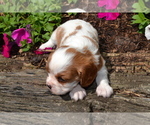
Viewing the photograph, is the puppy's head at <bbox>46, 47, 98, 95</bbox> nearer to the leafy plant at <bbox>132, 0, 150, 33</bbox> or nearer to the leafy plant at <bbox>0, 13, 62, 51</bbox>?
the leafy plant at <bbox>0, 13, 62, 51</bbox>

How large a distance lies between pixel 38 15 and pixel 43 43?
0.63 m

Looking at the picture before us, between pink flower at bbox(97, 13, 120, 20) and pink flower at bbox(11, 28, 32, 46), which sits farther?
pink flower at bbox(97, 13, 120, 20)

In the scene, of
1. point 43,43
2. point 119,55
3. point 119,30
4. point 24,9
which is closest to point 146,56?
point 119,55

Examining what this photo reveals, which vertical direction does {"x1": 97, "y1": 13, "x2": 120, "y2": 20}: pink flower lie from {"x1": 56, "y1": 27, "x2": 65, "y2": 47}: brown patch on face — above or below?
above

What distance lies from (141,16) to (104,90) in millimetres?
1930

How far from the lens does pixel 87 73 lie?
353 centimetres

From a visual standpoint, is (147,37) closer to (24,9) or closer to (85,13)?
(85,13)

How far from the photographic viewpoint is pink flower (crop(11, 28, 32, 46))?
4.80m

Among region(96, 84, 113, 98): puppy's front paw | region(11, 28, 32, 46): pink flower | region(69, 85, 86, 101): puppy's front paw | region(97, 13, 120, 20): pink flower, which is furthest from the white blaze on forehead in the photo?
region(97, 13, 120, 20): pink flower

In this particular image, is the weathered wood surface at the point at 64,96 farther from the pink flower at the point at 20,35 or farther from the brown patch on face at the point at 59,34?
the pink flower at the point at 20,35

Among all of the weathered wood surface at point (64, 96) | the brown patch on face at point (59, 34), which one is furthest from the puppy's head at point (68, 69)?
the brown patch on face at point (59, 34)

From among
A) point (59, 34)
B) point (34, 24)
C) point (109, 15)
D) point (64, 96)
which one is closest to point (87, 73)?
point (64, 96)

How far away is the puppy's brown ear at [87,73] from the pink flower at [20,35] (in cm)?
166

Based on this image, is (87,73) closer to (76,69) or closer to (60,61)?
(76,69)
